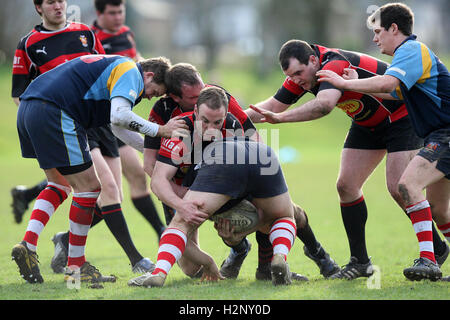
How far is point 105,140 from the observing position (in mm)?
5977

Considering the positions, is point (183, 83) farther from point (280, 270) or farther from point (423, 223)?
point (423, 223)

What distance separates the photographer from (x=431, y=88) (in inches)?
182

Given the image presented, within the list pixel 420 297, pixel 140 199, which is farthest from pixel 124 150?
pixel 420 297

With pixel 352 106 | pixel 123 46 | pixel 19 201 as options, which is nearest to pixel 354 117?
pixel 352 106

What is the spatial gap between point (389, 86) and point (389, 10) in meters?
0.65

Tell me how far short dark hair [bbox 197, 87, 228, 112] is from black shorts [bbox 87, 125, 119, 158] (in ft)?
5.56

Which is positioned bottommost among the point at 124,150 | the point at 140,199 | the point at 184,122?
the point at 140,199

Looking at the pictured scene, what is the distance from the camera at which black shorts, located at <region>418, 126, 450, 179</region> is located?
4.50m

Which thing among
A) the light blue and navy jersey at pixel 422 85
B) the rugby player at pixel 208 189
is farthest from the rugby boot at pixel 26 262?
the light blue and navy jersey at pixel 422 85

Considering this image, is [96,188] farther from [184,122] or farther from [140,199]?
[140,199]

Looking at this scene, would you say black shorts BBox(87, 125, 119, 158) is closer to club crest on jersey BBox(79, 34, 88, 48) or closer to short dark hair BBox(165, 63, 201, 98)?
club crest on jersey BBox(79, 34, 88, 48)

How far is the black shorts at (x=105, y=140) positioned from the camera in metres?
5.85

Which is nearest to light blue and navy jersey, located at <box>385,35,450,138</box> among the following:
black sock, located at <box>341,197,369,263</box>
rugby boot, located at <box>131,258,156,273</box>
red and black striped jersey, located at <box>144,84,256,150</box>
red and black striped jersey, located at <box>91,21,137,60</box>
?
black sock, located at <box>341,197,369,263</box>

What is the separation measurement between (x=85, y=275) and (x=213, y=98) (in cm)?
176
